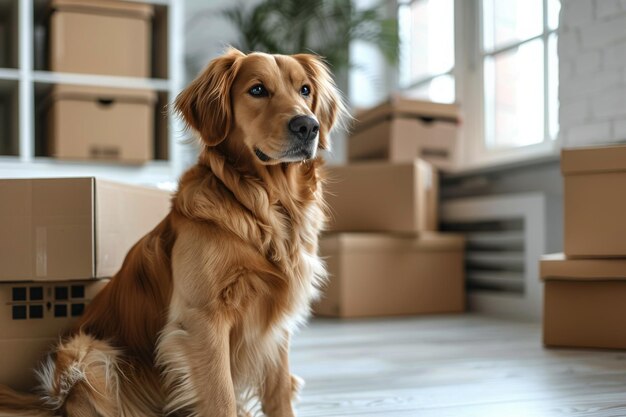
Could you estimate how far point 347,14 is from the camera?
153 inches

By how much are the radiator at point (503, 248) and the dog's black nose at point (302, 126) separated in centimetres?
188

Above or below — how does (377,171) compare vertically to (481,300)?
above

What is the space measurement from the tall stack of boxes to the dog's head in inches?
61.8

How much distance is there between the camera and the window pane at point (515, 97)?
325cm

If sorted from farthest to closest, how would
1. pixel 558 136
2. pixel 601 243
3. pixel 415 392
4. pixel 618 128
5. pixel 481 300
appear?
pixel 481 300 → pixel 558 136 → pixel 618 128 → pixel 601 243 → pixel 415 392

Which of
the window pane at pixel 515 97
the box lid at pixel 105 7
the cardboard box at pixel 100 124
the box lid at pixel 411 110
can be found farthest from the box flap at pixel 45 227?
the window pane at pixel 515 97

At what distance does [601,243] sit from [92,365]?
5.09ft

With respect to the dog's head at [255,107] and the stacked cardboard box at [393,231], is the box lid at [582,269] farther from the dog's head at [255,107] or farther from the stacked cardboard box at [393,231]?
the dog's head at [255,107]

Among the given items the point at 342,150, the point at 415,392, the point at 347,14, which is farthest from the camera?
the point at 342,150

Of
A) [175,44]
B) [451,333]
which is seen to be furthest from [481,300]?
[175,44]

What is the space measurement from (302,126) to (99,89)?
1838mm

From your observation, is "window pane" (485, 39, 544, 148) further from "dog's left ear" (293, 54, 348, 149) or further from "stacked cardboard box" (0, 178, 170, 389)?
"stacked cardboard box" (0, 178, 170, 389)

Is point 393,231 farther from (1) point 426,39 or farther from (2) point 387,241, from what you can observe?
(1) point 426,39

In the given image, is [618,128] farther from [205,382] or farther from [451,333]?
[205,382]
